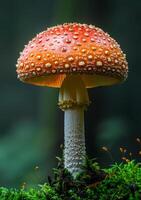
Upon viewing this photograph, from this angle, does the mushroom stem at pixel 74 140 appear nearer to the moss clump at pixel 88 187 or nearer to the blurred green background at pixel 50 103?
the moss clump at pixel 88 187

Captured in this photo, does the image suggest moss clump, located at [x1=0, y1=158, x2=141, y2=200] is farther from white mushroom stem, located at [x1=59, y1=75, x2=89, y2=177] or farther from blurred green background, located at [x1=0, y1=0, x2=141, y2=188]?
blurred green background, located at [x1=0, y1=0, x2=141, y2=188]

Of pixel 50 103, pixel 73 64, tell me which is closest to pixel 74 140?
pixel 73 64

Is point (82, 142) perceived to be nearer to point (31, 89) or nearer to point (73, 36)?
point (73, 36)

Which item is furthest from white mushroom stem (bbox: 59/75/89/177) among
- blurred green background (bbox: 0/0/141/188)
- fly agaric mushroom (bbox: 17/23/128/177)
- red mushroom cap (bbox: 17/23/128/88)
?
blurred green background (bbox: 0/0/141/188)

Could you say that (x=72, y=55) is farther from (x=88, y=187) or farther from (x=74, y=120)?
(x=88, y=187)

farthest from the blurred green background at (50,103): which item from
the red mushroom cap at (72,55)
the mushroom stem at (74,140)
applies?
the red mushroom cap at (72,55)

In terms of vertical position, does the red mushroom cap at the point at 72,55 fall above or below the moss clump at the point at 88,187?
above

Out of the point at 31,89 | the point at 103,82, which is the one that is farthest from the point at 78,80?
the point at 31,89
